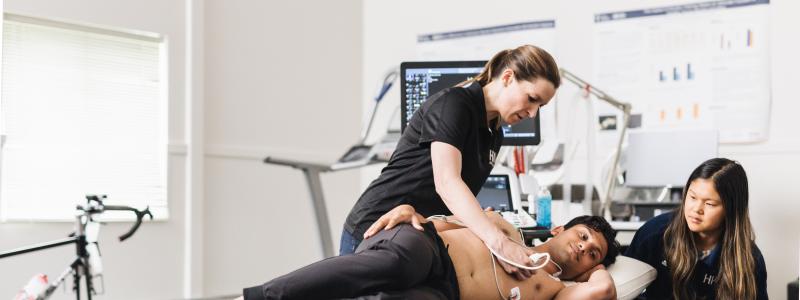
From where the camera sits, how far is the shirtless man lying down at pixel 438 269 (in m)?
1.66

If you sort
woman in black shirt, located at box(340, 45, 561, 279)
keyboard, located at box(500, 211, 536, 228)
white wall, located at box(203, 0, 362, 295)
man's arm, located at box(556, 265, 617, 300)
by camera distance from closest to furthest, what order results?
1. woman in black shirt, located at box(340, 45, 561, 279)
2. man's arm, located at box(556, 265, 617, 300)
3. keyboard, located at box(500, 211, 536, 228)
4. white wall, located at box(203, 0, 362, 295)

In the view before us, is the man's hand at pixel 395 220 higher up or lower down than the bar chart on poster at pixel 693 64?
lower down

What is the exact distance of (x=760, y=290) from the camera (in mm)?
2334

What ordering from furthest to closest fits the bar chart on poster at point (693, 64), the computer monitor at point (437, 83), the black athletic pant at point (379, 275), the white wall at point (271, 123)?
the white wall at point (271, 123)
the bar chart on poster at point (693, 64)
the computer monitor at point (437, 83)
the black athletic pant at point (379, 275)

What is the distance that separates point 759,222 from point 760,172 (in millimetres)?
225

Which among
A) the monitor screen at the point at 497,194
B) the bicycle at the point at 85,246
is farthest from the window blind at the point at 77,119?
the monitor screen at the point at 497,194

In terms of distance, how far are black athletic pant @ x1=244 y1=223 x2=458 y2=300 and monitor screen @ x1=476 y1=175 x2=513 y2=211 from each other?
101cm

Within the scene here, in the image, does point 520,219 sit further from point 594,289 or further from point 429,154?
point 429,154

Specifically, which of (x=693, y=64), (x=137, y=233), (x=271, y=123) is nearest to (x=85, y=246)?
(x=137, y=233)

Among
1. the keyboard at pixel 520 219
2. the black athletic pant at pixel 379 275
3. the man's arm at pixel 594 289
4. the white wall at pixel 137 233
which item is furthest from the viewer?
the white wall at pixel 137 233

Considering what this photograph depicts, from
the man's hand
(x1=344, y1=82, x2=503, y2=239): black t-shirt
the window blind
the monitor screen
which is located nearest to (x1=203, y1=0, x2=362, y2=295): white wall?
the window blind

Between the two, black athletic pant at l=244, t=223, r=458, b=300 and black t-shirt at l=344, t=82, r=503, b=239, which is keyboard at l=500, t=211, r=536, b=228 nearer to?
black t-shirt at l=344, t=82, r=503, b=239

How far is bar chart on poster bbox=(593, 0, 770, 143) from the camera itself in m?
3.54

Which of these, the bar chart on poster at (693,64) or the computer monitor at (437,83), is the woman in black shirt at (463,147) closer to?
the computer monitor at (437,83)
